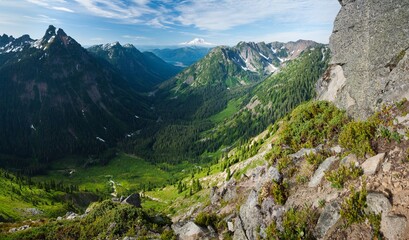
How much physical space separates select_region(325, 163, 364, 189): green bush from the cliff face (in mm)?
7766

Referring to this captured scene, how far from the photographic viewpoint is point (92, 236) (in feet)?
123

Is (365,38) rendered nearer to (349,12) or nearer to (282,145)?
(349,12)

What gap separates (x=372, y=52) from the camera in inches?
1049

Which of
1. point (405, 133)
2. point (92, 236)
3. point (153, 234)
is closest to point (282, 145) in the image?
point (405, 133)

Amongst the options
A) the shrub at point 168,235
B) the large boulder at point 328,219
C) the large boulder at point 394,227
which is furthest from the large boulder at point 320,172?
the shrub at point 168,235

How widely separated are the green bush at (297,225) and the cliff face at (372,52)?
11.8 meters

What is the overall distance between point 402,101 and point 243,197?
19.1 m

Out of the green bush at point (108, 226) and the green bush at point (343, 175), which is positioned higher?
the green bush at point (343, 175)

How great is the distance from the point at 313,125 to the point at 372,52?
31.8 feet

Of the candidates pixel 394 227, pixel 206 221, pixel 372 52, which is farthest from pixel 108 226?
pixel 372 52

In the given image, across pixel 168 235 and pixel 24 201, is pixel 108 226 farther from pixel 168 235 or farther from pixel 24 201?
pixel 24 201

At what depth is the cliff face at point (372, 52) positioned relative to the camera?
24.8m

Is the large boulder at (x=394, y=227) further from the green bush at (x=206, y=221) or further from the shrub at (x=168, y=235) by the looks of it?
the shrub at (x=168, y=235)

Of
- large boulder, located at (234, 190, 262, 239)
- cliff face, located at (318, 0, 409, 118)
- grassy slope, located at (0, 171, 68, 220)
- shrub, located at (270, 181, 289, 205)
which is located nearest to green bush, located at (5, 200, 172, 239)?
large boulder, located at (234, 190, 262, 239)
